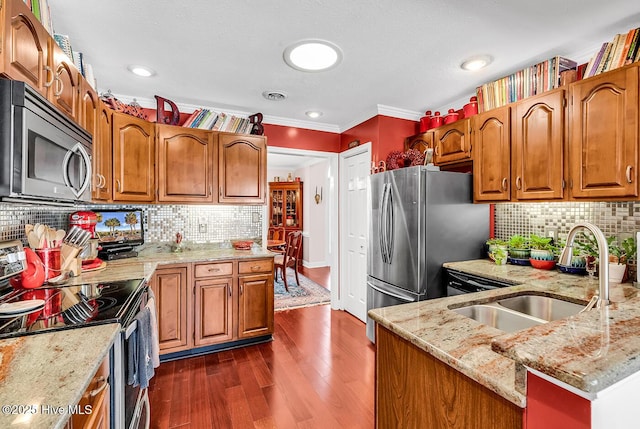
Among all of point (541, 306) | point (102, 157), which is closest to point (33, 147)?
point (102, 157)

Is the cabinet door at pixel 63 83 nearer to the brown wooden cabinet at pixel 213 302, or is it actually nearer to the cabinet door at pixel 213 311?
the brown wooden cabinet at pixel 213 302

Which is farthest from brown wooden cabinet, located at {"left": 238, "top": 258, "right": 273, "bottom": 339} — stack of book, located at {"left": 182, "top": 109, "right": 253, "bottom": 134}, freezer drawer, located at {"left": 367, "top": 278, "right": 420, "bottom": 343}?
stack of book, located at {"left": 182, "top": 109, "right": 253, "bottom": 134}

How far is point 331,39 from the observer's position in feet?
6.69

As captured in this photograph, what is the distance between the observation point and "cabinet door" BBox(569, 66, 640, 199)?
175 cm

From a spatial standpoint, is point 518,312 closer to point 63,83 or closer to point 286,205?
point 63,83

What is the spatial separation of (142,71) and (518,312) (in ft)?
10.4

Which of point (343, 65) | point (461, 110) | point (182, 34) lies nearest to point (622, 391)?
point (343, 65)

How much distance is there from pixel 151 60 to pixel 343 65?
149 cm

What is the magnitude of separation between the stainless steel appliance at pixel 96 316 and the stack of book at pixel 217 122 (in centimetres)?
188

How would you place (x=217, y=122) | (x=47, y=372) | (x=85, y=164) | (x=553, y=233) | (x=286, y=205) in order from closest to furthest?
1. (x=47, y=372)
2. (x=85, y=164)
3. (x=553, y=233)
4. (x=217, y=122)
5. (x=286, y=205)

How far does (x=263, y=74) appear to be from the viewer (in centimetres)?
256

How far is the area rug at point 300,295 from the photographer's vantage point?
4293 mm

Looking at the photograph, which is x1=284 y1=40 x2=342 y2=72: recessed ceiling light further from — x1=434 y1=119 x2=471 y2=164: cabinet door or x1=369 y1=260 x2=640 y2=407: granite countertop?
x1=369 y1=260 x2=640 y2=407: granite countertop

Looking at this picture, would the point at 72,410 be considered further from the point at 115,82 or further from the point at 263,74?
the point at 115,82
